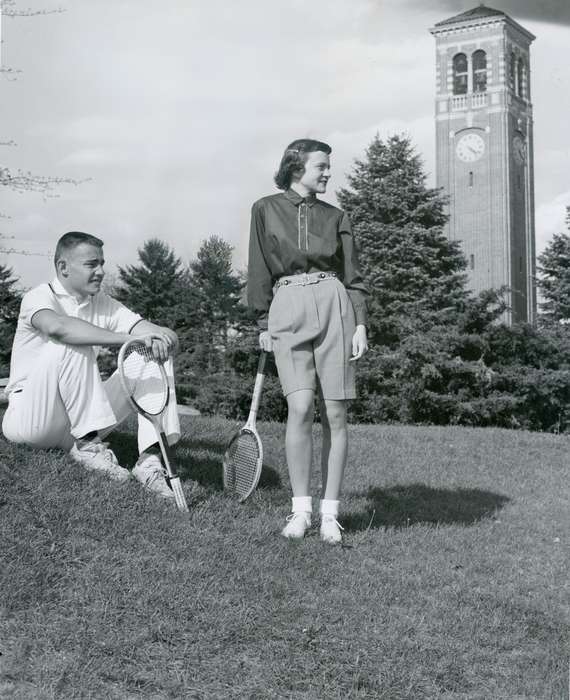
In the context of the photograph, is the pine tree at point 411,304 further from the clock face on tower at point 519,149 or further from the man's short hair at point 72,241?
the clock face on tower at point 519,149

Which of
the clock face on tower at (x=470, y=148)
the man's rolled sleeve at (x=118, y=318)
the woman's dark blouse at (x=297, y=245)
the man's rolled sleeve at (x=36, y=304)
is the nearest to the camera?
the woman's dark blouse at (x=297, y=245)

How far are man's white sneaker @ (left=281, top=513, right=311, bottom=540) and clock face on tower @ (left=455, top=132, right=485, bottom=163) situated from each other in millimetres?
52169

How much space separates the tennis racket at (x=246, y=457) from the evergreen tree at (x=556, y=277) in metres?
26.1

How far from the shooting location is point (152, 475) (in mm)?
5082

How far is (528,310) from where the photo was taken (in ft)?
172

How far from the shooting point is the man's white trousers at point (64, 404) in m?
4.92

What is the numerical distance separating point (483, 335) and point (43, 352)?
66.2 feet

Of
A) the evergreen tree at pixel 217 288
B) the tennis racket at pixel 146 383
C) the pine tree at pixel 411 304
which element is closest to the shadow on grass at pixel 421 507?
the tennis racket at pixel 146 383

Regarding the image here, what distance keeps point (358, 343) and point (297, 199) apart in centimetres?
83

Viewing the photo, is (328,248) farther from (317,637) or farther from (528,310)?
(528,310)

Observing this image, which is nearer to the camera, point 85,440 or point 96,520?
point 96,520

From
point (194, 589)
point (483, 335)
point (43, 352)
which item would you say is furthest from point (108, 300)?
point (483, 335)

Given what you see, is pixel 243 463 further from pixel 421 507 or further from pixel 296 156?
pixel 296 156

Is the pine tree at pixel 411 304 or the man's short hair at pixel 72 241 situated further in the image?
the pine tree at pixel 411 304
